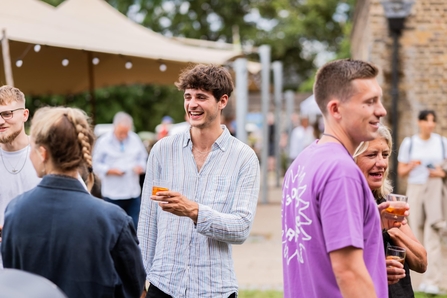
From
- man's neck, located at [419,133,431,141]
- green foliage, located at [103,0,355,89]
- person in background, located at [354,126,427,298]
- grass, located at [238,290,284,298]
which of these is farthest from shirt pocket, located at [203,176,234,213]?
green foliage, located at [103,0,355,89]

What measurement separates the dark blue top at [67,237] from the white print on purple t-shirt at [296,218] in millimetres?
665

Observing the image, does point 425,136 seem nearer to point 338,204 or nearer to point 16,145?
point 16,145

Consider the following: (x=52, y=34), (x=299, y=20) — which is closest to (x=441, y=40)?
(x=52, y=34)

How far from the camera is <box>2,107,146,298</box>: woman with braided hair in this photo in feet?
8.73

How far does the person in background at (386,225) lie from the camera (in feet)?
10.6

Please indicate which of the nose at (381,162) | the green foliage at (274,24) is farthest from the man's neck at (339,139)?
the green foliage at (274,24)

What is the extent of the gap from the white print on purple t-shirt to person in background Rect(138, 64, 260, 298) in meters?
0.68

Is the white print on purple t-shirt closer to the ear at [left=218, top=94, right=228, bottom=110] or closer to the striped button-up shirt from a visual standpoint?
the striped button-up shirt

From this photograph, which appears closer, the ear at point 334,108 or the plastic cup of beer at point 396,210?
the ear at point 334,108

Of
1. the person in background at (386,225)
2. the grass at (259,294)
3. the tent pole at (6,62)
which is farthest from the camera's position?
the grass at (259,294)

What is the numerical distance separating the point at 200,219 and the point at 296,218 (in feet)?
2.73

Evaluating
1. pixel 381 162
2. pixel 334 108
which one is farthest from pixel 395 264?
pixel 334 108

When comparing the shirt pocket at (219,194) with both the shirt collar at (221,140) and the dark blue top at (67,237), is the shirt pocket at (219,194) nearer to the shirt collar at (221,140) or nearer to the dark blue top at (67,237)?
the shirt collar at (221,140)

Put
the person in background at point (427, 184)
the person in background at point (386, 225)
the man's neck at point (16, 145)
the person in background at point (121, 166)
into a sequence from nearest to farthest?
the person in background at point (386, 225) → the man's neck at point (16, 145) → the person in background at point (427, 184) → the person in background at point (121, 166)
